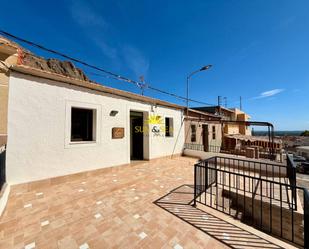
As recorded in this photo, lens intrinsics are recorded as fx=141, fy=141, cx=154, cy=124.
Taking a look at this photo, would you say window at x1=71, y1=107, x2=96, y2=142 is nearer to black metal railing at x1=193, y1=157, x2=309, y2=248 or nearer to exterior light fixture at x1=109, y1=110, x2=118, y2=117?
exterior light fixture at x1=109, y1=110, x2=118, y2=117

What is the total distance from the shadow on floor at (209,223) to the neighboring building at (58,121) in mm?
3246

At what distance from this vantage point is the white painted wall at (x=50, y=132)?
383 centimetres

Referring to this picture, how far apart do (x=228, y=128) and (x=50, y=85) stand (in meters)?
20.1

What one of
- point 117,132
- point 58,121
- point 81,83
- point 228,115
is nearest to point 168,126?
A: point 117,132

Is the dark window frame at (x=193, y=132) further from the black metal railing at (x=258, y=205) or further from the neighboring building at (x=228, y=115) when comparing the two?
the black metal railing at (x=258, y=205)

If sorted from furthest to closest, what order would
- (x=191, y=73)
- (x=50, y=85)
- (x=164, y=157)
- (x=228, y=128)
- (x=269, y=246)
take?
(x=228, y=128), (x=191, y=73), (x=164, y=157), (x=50, y=85), (x=269, y=246)

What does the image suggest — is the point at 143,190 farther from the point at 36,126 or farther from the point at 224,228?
the point at 36,126

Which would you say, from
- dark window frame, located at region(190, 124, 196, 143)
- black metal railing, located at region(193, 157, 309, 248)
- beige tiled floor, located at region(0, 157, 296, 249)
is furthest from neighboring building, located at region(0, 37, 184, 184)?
dark window frame, located at region(190, 124, 196, 143)

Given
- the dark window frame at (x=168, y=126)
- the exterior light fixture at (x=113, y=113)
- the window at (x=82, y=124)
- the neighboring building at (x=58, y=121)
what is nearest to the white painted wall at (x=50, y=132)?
the neighboring building at (x=58, y=121)

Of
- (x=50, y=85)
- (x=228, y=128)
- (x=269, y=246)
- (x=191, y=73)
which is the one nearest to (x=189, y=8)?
(x=191, y=73)

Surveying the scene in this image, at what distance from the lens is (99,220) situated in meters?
2.74

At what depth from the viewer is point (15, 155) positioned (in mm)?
3803

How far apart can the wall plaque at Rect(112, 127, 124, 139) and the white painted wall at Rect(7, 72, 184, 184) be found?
0.15m

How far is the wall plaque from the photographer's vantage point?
6074mm
